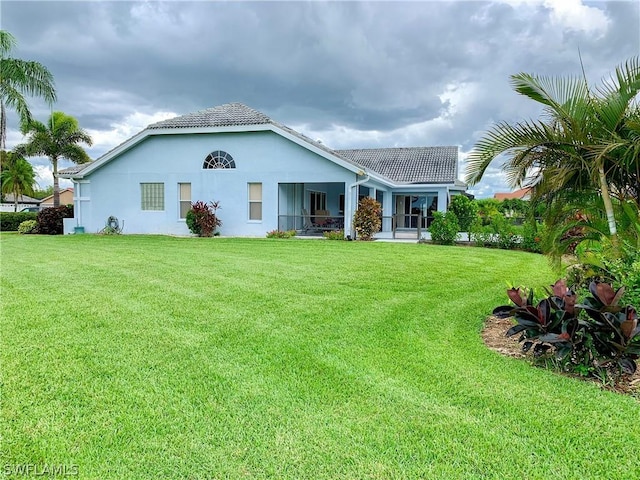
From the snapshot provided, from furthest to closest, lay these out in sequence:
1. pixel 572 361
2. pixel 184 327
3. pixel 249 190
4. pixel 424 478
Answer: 1. pixel 249 190
2. pixel 184 327
3. pixel 572 361
4. pixel 424 478

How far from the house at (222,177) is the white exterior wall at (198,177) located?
0.15 feet

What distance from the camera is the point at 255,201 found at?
20.1 meters

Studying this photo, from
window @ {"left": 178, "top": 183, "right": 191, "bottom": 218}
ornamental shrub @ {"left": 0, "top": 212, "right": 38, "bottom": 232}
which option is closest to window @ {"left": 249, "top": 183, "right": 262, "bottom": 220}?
window @ {"left": 178, "top": 183, "right": 191, "bottom": 218}

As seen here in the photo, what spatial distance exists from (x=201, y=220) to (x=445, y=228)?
10538 mm

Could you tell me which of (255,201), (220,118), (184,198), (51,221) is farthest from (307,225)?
(51,221)

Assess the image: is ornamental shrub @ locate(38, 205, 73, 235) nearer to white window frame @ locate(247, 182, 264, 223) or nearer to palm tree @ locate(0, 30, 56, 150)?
palm tree @ locate(0, 30, 56, 150)

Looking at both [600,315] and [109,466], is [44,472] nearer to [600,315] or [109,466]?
[109,466]

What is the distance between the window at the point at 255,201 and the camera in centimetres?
2006

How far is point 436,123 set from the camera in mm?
21297

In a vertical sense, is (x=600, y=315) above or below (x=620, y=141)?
below

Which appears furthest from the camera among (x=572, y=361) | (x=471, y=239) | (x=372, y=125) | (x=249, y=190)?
(x=372, y=125)

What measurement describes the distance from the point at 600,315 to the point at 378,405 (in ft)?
7.39

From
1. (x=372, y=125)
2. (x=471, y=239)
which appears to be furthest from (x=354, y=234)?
(x=372, y=125)

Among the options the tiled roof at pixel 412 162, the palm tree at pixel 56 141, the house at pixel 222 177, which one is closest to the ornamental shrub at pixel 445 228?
the house at pixel 222 177
